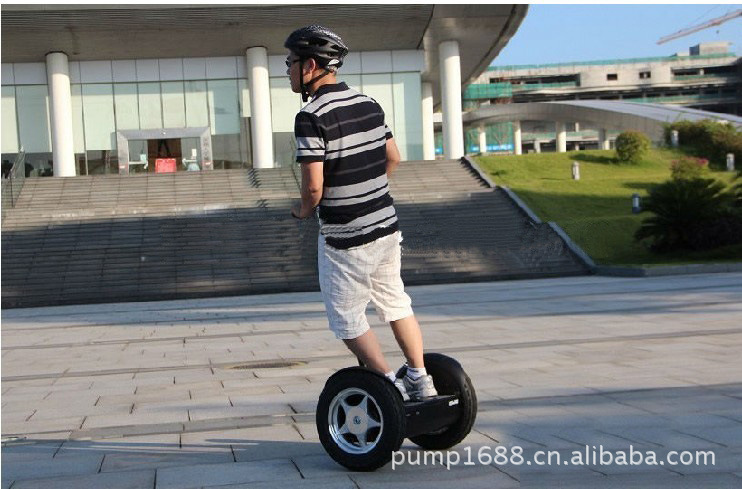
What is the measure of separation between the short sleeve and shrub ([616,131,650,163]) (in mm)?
35181

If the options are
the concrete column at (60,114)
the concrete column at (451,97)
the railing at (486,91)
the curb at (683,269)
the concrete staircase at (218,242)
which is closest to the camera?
the curb at (683,269)

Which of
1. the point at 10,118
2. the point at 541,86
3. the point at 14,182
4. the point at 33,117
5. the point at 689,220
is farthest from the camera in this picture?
the point at 541,86

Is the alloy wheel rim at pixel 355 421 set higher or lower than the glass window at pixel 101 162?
lower

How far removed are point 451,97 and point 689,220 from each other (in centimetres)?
2002

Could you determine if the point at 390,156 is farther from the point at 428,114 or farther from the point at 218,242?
the point at 428,114

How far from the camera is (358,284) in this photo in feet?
15.2

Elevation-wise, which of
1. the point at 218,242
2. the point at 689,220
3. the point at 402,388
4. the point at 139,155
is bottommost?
the point at 218,242

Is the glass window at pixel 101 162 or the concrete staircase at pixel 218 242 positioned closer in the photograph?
the concrete staircase at pixel 218 242

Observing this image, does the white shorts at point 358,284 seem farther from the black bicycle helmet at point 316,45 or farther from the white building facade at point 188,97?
the white building facade at point 188,97

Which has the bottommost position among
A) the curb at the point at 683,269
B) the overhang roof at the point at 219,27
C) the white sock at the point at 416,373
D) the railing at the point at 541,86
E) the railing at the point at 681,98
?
the curb at the point at 683,269

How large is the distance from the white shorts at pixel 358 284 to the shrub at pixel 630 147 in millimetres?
34986

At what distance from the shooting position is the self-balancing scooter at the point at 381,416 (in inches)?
174

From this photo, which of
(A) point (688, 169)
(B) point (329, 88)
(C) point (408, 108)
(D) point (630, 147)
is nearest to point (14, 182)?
(C) point (408, 108)


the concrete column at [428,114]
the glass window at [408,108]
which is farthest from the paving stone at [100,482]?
the concrete column at [428,114]
